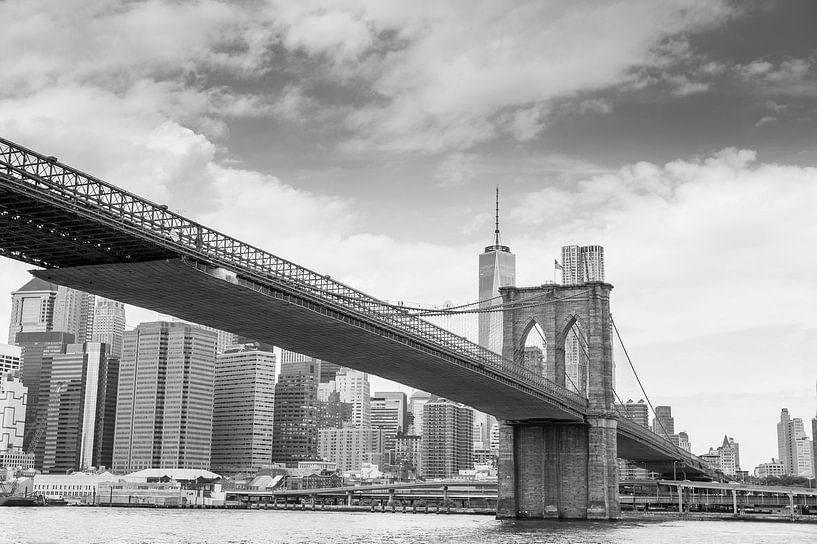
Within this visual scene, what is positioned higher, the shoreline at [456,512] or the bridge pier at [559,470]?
the bridge pier at [559,470]

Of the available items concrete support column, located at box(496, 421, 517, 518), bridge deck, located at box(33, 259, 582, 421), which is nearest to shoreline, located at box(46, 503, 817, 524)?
concrete support column, located at box(496, 421, 517, 518)

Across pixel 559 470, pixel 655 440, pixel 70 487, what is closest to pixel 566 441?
pixel 559 470

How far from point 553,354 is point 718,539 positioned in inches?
955

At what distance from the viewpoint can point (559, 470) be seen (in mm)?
86250

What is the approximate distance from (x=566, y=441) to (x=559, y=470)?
2297mm

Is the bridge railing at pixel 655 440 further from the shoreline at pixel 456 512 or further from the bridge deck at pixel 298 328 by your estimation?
the bridge deck at pixel 298 328

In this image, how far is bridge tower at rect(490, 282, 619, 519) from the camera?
84562 mm

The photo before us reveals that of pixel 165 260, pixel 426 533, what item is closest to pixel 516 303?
pixel 426 533

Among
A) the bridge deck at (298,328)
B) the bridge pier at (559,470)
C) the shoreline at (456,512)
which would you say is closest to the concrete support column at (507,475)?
the bridge pier at (559,470)

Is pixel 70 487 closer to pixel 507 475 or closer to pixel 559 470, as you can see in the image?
pixel 507 475

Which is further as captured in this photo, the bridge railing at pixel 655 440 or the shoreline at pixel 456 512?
the shoreline at pixel 456 512

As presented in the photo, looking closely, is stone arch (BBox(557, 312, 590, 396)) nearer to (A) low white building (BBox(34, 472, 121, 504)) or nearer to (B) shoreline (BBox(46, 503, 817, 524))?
(B) shoreline (BBox(46, 503, 817, 524))

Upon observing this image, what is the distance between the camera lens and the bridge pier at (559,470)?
8419 centimetres

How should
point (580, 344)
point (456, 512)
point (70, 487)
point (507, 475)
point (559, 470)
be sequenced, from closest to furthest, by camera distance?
point (559, 470)
point (507, 475)
point (580, 344)
point (456, 512)
point (70, 487)
